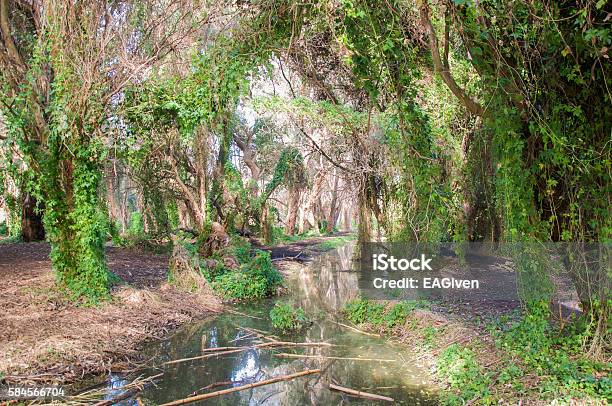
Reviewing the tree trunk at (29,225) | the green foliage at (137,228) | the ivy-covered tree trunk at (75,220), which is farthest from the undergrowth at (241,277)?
the tree trunk at (29,225)

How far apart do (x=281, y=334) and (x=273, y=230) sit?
13.0 metres

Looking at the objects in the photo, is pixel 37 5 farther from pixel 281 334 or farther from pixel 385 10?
pixel 281 334

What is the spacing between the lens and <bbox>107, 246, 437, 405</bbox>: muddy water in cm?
533

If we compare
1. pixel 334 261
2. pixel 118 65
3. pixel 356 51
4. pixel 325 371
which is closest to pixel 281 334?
pixel 325 371

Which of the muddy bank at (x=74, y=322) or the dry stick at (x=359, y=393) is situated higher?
the muddy bank at (x=74, y=322)

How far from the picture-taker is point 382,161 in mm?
10023

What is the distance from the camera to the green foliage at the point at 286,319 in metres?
8.00

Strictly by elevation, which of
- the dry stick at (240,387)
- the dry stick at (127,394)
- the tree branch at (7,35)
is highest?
the tree branch at (7,35)

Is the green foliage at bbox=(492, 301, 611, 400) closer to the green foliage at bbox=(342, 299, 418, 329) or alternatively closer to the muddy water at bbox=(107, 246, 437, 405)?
the muddy water at bbox=(107, 246, 437, 405)

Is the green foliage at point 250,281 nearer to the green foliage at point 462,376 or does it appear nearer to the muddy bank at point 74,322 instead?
the muddy bank at point 74,322

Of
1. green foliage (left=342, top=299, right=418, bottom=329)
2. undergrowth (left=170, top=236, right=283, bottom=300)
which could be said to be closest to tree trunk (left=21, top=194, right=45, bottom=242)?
undergrowth (left=170, top=236, right=283, bottom=300)

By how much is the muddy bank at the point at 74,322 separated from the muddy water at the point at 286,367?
1.72 feet

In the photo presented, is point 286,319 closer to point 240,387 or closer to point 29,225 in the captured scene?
point 240,387

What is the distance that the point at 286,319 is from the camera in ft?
26.2
